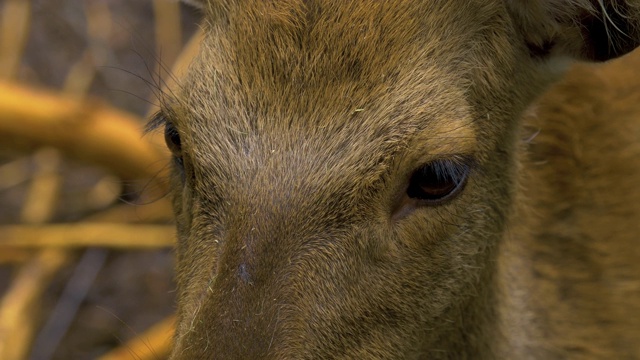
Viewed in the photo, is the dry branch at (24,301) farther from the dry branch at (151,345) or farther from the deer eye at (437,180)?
the deer eye at (437,180)

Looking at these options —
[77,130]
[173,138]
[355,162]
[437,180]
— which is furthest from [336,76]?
[77,130]

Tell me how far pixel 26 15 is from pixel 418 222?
459 centimetres

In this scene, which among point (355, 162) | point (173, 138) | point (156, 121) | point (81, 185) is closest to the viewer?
point (355, 162)

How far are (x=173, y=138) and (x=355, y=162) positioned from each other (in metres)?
0.71

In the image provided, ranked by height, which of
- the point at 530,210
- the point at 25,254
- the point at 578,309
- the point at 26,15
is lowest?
the point at 578,309

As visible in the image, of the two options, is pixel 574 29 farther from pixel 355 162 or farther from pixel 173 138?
pixel 173 138

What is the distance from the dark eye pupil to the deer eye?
0.79 m

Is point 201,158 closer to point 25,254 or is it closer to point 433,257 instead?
point 433,257

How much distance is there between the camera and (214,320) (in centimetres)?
260

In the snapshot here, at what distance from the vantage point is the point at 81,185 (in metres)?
7.11

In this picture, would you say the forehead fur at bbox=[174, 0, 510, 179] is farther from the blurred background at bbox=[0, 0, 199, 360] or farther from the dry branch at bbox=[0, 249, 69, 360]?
the dry branch at bbox=[0, 249, 69, 360]

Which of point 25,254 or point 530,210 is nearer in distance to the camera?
point 530,210

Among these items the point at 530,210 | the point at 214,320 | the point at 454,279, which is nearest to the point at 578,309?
the point at 530,210

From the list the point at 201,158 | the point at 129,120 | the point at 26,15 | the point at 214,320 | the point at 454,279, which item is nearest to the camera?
the point at 214,320
